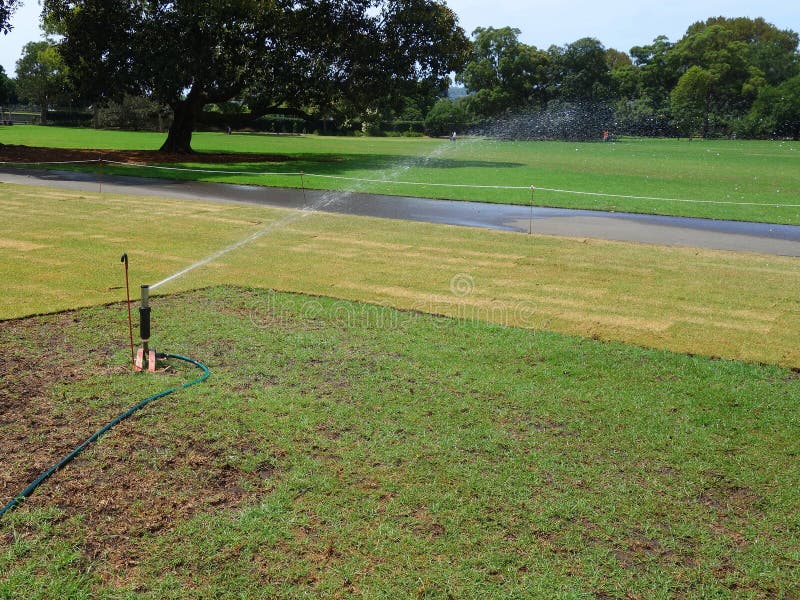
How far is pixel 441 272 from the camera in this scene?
34.9 feet

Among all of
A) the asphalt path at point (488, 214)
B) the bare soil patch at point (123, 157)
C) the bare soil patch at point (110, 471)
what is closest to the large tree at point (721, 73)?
the bare soil patch at point (123, 157)

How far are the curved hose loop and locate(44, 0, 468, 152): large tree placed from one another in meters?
25.7

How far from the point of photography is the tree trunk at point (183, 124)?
34469 mm

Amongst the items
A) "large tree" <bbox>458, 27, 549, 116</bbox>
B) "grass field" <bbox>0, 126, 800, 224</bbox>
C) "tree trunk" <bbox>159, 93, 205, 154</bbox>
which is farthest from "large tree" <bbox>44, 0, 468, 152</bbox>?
"large tree" <bbox>458, 27, 549, 116</bbox>

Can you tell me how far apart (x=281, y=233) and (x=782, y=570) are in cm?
1116

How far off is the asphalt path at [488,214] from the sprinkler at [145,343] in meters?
9.98

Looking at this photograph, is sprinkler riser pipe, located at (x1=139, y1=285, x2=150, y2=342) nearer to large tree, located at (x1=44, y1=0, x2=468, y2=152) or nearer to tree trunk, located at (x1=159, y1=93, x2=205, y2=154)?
large tree, located at (x1=44, y1=0, x2=468, y2=152)

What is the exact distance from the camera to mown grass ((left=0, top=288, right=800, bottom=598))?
11.8 feet

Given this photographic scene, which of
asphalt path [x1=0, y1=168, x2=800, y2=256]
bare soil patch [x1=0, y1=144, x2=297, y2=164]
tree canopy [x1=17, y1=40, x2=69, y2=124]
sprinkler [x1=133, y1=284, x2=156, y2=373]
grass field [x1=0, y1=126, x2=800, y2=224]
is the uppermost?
tree canopy [x1=17, y1=40, x2=69, y2=124]

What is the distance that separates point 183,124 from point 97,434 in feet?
106

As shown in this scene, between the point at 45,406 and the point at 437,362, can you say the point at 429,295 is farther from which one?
the point at 45,406

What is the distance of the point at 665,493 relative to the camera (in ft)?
14.6

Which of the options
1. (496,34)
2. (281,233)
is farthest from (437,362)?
(496,34)

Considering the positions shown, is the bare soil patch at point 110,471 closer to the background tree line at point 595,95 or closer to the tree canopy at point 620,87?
the background tree line at point 595,95
